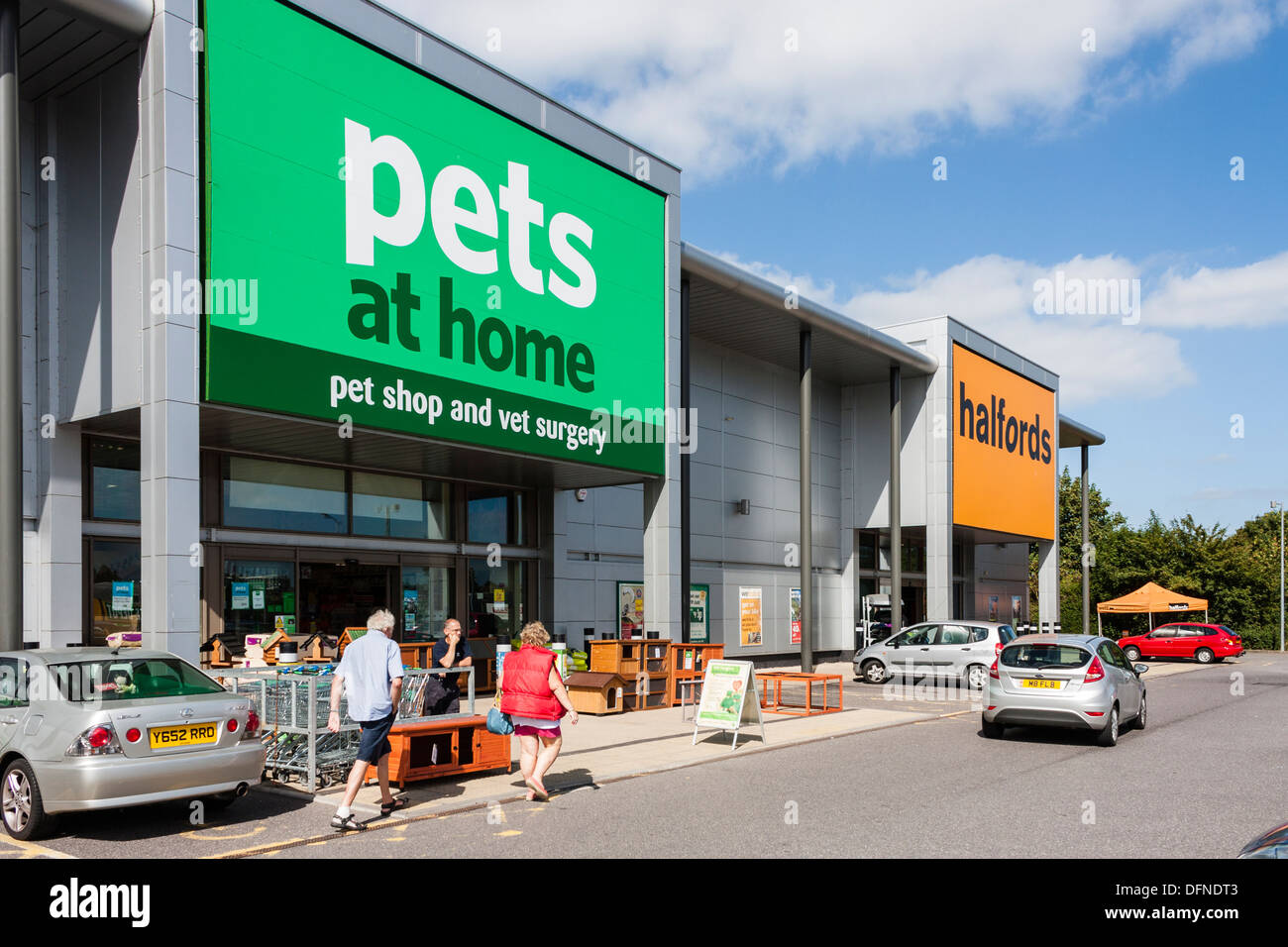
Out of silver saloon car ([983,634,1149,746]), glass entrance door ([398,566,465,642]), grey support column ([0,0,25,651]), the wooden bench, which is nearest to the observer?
the wooden bench

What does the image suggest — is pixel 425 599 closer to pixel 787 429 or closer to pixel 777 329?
pixel 777 329

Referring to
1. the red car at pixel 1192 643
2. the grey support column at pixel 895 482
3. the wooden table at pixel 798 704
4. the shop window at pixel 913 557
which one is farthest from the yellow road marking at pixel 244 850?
the red car at pixel 1192 643

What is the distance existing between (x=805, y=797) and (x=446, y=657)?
4.27m

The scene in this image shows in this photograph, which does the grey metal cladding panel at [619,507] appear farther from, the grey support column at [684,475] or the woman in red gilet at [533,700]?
the woman in red gilet at [533,700]

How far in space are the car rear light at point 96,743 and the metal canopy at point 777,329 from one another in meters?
14.5

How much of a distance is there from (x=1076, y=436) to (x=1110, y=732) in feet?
103

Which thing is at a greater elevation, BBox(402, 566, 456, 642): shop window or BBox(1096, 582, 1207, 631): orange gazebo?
BBox(402, 566, 456, 642): shop window

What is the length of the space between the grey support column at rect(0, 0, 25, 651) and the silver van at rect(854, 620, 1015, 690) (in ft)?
60.2

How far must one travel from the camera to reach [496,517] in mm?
20891

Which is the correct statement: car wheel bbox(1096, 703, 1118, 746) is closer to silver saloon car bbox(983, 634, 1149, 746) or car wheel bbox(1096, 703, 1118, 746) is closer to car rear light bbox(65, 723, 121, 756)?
silver saloon car bbox(983, 634, 1149, 746)

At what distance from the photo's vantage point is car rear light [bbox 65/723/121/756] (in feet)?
26.6

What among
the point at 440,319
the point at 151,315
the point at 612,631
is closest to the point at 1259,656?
the point at 612,631

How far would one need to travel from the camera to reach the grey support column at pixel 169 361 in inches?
460

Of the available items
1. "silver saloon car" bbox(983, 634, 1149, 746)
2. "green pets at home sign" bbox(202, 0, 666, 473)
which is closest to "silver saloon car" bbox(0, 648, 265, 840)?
"green pets at home sign" bbox(202, 0, 666, 473)
